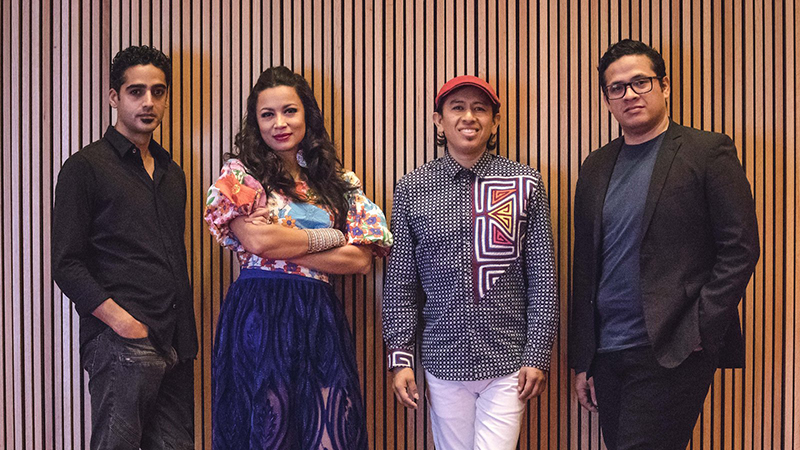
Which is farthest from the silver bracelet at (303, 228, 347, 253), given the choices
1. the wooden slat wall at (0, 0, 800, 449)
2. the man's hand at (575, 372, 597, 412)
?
the man's hand at (575, 372, 597, 412)

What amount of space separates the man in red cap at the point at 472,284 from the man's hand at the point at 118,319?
3.74ft

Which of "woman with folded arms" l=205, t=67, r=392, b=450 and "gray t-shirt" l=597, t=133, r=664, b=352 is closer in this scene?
"gray t-shirt" l=597, t=133, r=664, b=352

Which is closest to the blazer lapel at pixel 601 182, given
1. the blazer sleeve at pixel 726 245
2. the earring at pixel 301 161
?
the blazer sleeve at pixel 726 245

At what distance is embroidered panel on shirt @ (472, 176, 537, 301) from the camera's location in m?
3.21

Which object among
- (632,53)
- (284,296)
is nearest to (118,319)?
(284,296)

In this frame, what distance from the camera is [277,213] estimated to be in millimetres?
3195

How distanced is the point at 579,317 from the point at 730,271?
70 cm

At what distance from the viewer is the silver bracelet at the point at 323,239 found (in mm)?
3125

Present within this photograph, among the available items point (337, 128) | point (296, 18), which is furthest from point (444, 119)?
point (296, 18)

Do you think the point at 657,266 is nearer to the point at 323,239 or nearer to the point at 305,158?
the point at 323,239

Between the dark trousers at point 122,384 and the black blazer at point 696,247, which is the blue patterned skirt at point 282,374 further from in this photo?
the black blazer at point 696,247

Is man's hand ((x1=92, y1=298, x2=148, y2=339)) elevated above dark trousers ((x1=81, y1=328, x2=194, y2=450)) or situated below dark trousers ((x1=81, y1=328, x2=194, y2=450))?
above

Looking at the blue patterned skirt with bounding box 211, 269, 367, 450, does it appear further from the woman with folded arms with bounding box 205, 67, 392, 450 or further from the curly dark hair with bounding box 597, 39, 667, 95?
the curly dark hair with bounding box 597, 39, 667, 95

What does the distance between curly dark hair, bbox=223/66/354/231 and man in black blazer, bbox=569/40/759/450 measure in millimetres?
1211
